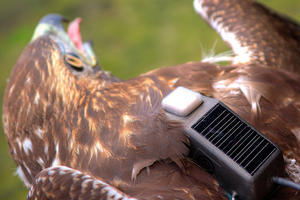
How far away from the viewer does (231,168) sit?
1.26 metres

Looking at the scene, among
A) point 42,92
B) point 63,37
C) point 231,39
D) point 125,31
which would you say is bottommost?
point 125,31

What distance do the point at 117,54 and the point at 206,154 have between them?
3879 mm

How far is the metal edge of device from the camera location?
1.25 metres

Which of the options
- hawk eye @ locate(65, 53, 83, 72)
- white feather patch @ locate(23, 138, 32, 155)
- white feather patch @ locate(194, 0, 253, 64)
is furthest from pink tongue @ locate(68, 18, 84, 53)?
white feather patch @ locate(194, 0, 253, 64)

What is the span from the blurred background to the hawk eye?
250cm

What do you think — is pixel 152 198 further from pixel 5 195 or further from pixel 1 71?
pixel 1 71

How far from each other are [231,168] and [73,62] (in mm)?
1213

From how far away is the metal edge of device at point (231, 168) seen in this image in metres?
1.25

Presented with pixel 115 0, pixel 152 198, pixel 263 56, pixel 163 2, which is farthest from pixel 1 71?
pixel 152 198

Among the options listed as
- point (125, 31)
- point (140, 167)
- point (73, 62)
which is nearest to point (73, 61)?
point (73, 62)

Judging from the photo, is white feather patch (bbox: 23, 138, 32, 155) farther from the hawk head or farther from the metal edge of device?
the metal edge of device

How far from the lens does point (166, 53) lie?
192 inches

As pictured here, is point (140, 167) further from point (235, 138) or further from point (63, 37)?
point (63, 37)

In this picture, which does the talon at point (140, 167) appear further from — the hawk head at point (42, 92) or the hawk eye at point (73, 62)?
the hawk eye at point (73, 62)
